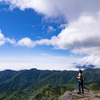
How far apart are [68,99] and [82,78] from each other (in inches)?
212

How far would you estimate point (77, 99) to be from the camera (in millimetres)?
17109

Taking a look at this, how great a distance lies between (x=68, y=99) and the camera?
17.9 m

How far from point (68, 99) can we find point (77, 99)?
1.80 meters

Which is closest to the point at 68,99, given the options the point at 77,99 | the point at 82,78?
the point at 77,99

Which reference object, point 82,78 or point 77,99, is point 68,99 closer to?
point 77,99

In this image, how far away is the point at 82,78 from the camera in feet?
65.1

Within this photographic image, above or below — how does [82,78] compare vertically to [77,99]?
above

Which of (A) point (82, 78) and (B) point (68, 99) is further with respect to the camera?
(A) point (82, 78)

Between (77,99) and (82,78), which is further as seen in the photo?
(82,78)

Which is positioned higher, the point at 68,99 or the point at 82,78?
the point at 82,78

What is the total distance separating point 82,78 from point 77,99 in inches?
181
